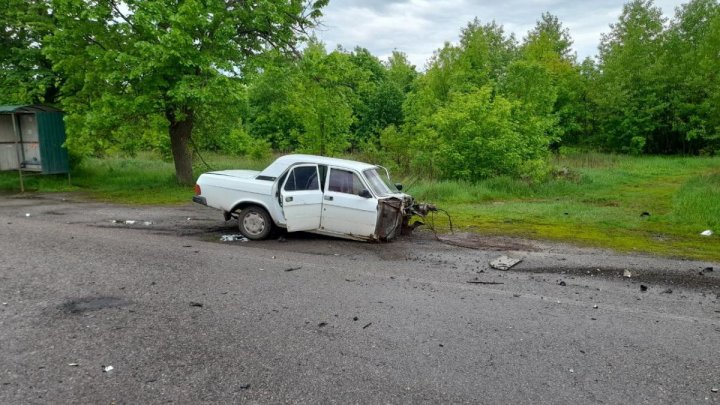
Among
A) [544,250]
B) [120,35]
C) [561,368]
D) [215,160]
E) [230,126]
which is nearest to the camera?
[561,368]

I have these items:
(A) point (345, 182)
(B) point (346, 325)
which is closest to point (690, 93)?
(A) point (345, 182)

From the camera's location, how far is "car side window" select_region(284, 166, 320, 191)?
31.7ft

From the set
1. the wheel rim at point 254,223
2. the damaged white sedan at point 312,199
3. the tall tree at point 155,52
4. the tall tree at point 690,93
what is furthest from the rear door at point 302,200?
the tall tree at point 690,93

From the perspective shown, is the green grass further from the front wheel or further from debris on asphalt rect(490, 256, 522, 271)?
the front wheel

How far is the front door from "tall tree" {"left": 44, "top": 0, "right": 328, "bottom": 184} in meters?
7.28

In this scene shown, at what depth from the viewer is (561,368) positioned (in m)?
4.50

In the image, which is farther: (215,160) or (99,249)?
(215,160)

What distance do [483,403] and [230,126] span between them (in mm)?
18251

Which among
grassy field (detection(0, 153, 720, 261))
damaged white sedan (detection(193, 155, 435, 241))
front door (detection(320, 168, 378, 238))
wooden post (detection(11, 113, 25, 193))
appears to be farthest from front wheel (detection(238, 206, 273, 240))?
wooden post (detection(11, 113, 25, 193))

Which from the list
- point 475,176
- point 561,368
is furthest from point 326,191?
point 475,176

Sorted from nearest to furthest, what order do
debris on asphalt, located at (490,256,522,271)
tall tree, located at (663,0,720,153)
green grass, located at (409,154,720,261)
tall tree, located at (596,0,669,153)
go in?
debris on asphalt, located at (490,256,522,271) → green grass, located at (409,154,720,261) → tall tree, located at (663,0,720,153) → tall tree, located at (596,0,669,153)

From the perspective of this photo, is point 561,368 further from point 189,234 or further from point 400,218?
point 189,234

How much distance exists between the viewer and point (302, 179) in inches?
383

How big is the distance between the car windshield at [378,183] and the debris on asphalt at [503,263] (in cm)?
261
